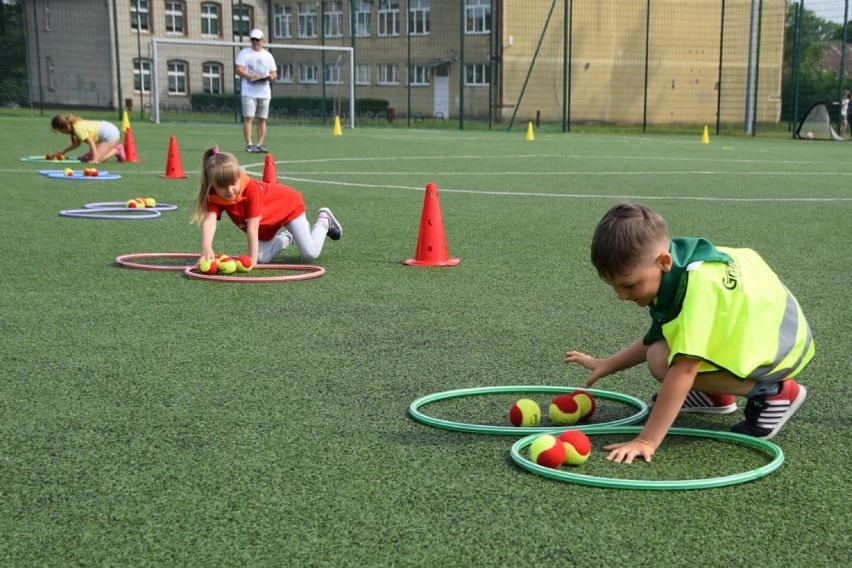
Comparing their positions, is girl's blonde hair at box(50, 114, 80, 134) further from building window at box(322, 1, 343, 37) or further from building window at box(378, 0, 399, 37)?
building window at box(378, 0, 399, 37)

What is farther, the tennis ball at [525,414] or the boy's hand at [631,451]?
Answer: the tennis ball at [525,414]

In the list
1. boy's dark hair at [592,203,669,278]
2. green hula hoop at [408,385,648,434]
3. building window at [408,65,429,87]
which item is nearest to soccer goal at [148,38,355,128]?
building window at [408,65,429,87]

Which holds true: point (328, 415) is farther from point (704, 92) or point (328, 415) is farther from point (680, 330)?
point (704, 92)

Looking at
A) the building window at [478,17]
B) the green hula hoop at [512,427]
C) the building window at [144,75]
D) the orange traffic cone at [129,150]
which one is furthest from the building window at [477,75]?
the green hula hoop at [512,427]

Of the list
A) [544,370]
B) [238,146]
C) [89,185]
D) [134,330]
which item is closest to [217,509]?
[544,370]

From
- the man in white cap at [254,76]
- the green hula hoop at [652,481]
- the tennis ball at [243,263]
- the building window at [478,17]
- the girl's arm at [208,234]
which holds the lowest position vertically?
the green hula hoop at [652,481]

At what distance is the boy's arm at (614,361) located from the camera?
3832mm

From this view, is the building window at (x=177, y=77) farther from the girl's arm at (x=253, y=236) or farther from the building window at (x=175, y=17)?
the girl's arm at (x=253, y=236)

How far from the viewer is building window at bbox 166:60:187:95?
45.7m

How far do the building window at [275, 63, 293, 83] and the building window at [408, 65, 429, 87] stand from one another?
13.9 m

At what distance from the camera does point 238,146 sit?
21.4 meters

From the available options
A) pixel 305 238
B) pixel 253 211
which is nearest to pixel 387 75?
pixel 305 238

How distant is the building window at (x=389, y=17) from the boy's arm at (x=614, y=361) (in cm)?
4885

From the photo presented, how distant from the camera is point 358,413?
149 inches
